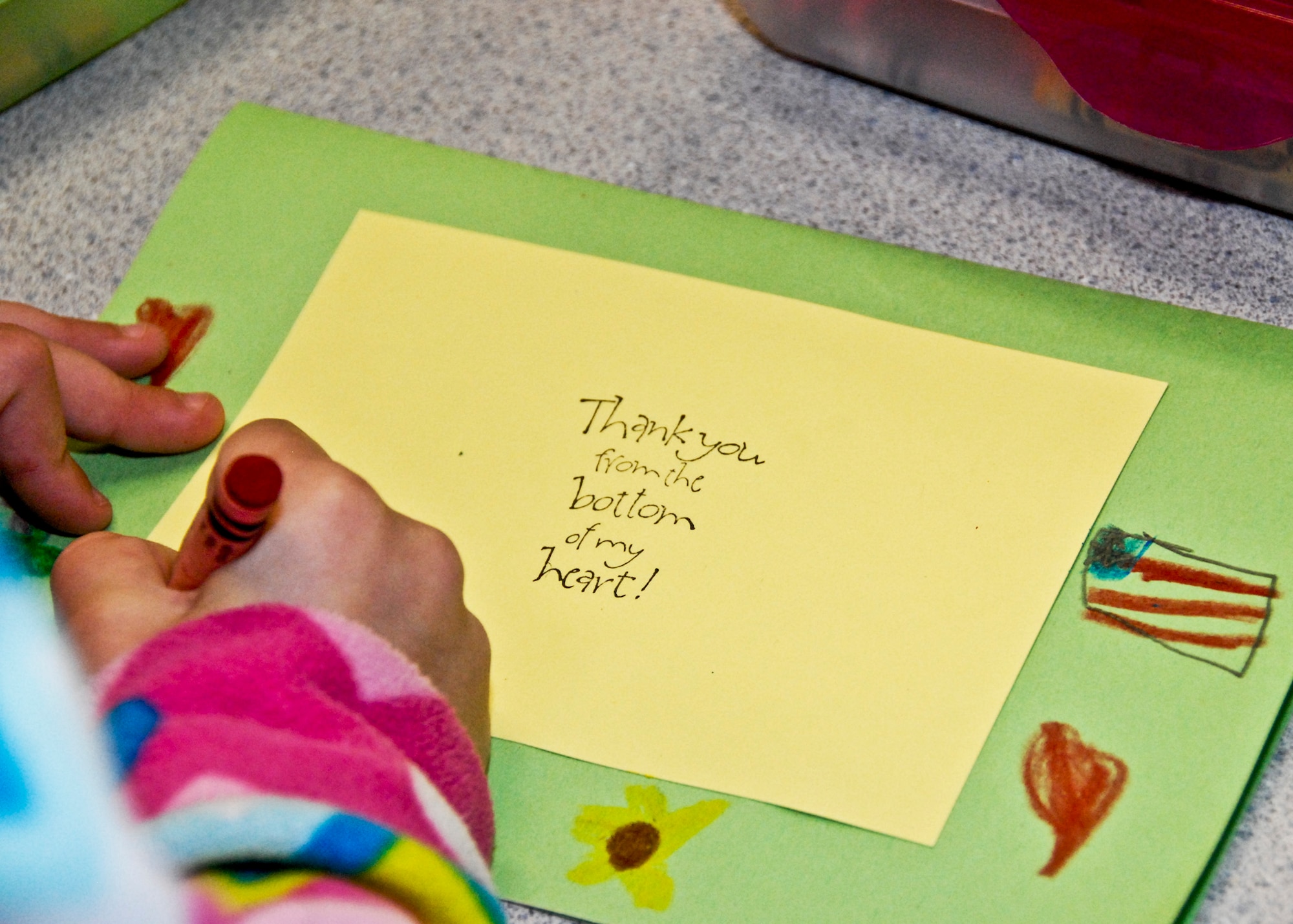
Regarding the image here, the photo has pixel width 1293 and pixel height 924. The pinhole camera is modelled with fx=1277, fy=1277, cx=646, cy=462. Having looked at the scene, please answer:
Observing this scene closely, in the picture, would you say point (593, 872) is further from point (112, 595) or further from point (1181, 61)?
point (1181, 61)

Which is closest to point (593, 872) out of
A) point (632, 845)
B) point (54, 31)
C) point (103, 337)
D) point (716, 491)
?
point (632, 845)

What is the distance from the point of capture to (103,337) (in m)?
0.45

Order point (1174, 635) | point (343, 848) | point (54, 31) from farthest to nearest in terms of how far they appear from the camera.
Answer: point (54, 31) → point (1174, 635) → point (343, 848)

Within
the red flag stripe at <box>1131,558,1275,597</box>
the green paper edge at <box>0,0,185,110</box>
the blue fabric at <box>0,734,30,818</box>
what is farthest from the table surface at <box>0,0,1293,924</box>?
the blue fabric at <box>0,734,30,818</box>

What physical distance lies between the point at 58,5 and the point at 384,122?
13cm

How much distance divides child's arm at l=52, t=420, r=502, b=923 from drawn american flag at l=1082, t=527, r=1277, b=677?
0.19 metres

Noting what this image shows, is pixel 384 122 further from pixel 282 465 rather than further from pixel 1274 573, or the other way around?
pixel 1274 573

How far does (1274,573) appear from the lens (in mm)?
388

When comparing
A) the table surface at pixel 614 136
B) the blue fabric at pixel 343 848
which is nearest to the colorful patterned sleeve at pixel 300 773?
the blue fabric at pixel 343 848

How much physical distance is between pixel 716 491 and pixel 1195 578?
0.50ft

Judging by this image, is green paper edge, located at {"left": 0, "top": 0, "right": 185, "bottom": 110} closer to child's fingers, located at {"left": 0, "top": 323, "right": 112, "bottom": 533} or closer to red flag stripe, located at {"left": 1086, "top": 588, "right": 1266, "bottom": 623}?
child's fingers, located at {"left": 0, "top": 323, "right": 112, "bottom": 533}

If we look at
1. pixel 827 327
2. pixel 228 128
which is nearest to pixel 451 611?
pixel 827 327

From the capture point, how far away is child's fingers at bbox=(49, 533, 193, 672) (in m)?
0.34

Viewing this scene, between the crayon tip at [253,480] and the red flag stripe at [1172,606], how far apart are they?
24cm
